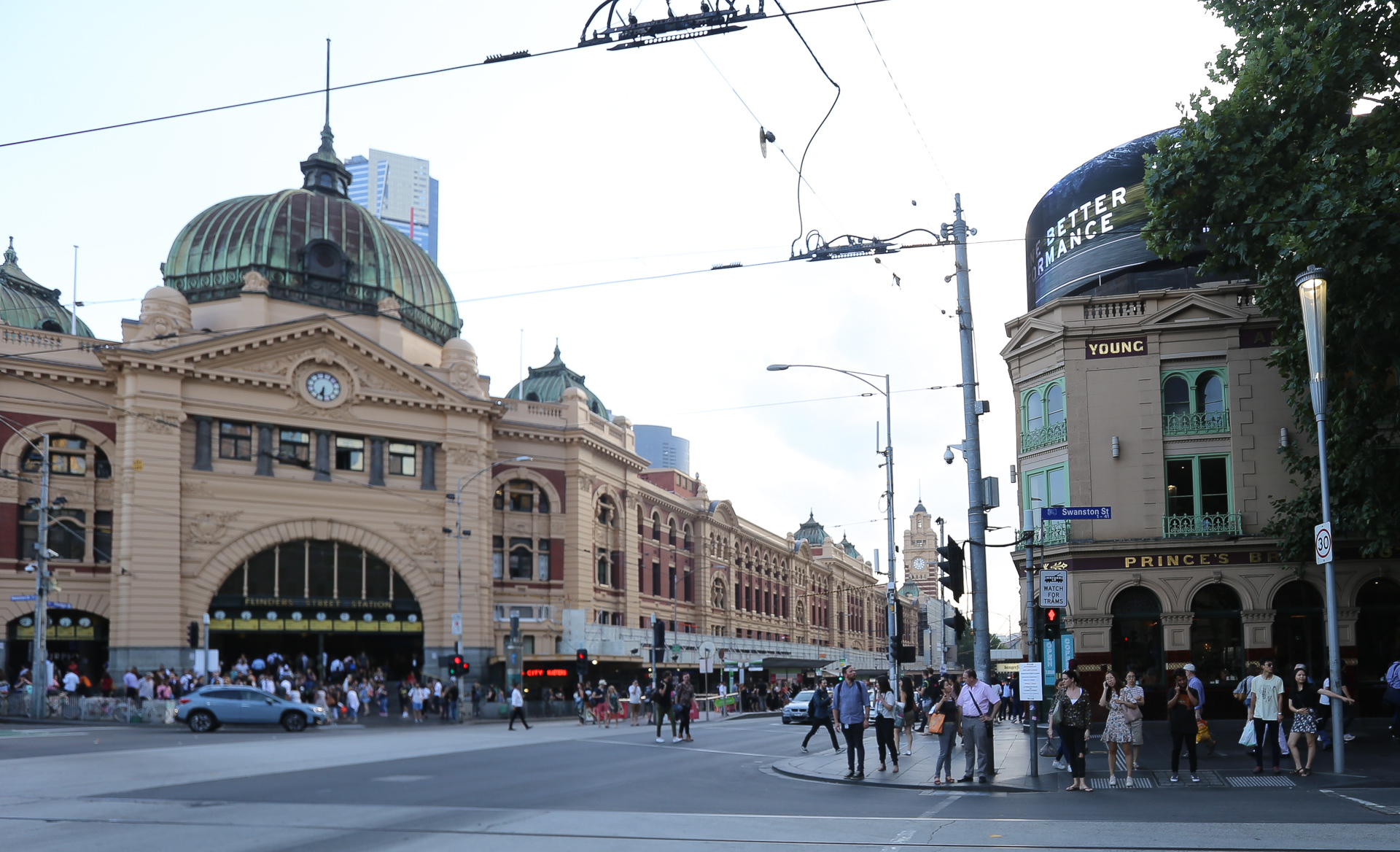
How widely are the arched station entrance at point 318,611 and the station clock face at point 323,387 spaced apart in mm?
6117

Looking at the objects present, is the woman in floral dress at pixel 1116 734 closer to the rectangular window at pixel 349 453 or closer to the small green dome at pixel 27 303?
the rectangular window at pixel 349 453

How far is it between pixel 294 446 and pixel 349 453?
245 cm

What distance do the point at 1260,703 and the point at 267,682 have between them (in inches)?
1261

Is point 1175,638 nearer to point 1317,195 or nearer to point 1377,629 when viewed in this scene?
point 1377,629

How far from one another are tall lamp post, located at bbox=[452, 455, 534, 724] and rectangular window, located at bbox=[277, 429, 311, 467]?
6.45m

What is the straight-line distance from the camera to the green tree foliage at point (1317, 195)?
22906 mm

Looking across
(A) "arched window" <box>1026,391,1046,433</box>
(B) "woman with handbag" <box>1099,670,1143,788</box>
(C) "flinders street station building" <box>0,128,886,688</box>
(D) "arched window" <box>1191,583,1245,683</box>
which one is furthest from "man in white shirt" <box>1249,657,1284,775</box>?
(C) "flinders street station building" <box>0,128,886,688</box>

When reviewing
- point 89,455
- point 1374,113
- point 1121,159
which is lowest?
point 89,455

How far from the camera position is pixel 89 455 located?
47.6m

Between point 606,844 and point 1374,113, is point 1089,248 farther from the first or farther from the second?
point 606,844

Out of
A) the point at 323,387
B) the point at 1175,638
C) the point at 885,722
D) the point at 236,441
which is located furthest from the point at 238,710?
the point at 1175,638

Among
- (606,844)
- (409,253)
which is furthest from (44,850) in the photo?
(409,253)

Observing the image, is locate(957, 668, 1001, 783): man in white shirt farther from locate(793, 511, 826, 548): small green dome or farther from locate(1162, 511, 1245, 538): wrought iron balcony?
locate(793, 511, 826, 548): small green dome

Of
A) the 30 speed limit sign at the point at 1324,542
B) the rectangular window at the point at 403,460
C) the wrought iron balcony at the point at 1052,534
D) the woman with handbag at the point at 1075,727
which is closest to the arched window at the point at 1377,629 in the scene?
the wrought iron balcony at the point at 1052,534
